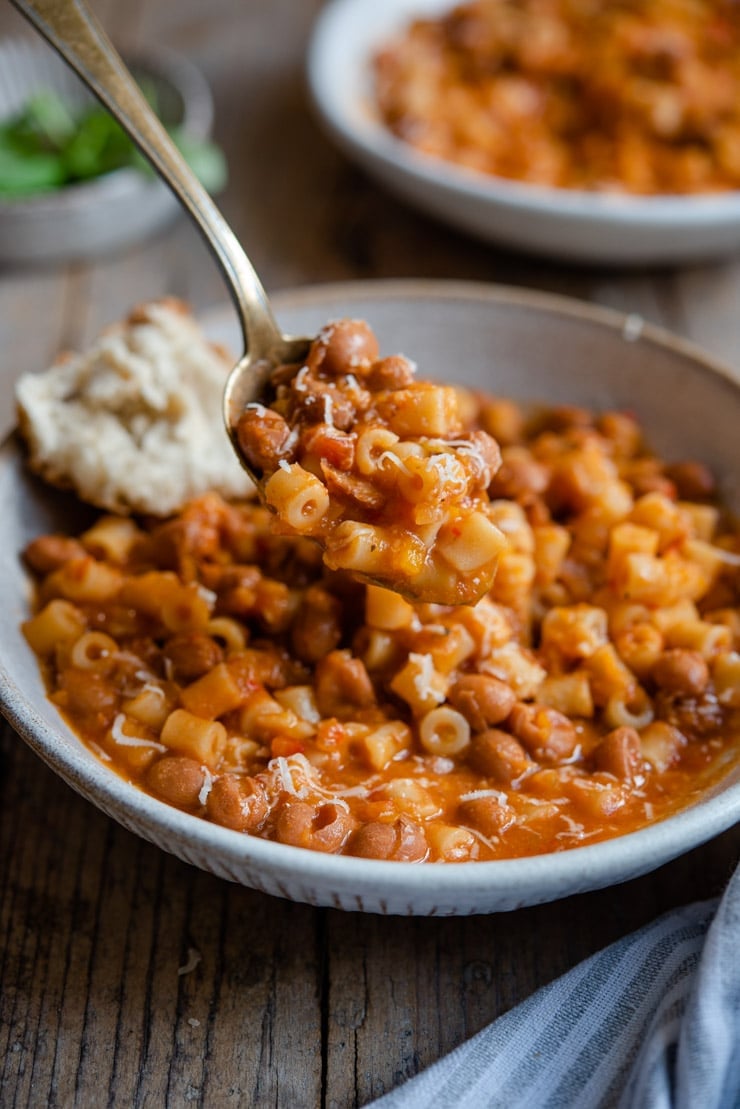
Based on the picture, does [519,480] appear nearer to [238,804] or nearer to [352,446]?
[352,446]

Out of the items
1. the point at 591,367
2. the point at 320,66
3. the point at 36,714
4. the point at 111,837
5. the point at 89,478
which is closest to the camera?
the point at 36,714

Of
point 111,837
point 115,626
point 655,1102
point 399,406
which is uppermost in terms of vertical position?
point 399,406

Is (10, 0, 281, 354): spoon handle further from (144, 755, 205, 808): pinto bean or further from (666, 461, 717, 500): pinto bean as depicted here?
(666, 461, 717, 500): pinto bean

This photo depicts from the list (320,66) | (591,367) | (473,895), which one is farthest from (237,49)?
(473,895)

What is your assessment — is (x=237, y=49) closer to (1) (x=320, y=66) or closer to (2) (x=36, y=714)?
(1) (x=320, y=66)

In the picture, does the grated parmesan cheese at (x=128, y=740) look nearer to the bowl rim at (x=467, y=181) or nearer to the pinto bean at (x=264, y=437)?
the pinto bean at (x=264, y=437)

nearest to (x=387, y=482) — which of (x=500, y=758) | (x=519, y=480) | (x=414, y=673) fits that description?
(x=414, y=673)

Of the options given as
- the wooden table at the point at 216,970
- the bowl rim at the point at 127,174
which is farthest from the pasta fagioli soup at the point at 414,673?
the bowl rim at the point at 127,174
